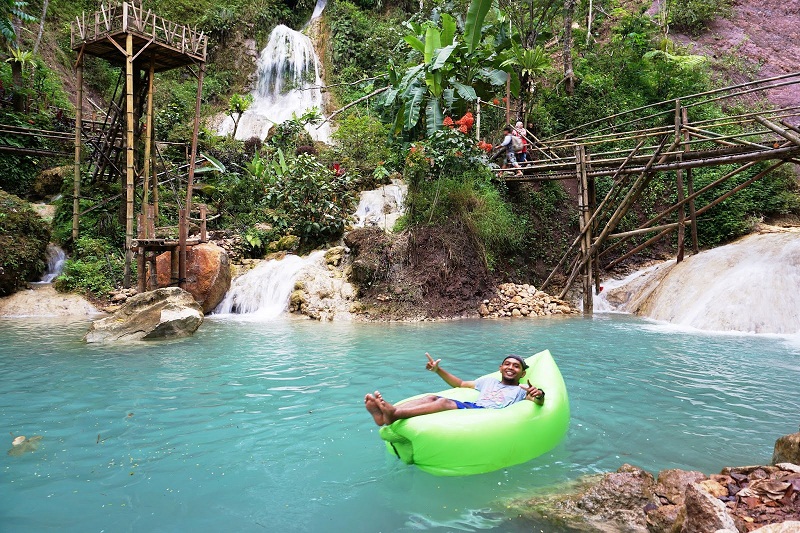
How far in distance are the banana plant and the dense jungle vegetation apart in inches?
1.8

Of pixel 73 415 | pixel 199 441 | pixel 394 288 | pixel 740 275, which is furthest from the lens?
pixel 394 288

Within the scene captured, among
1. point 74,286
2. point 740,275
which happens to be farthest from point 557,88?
point 74,286

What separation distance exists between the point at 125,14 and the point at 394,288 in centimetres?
818

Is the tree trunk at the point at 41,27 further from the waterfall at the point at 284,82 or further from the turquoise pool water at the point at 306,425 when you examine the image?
the turquoise pool water at the point at 306,425

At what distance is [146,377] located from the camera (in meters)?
6.22

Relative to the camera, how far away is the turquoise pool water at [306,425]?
125 inches

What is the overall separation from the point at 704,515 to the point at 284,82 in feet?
82.4

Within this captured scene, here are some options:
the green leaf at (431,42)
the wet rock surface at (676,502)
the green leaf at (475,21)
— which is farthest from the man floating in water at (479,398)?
the green leaf at (431,42)

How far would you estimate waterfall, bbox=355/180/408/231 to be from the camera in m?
15.1

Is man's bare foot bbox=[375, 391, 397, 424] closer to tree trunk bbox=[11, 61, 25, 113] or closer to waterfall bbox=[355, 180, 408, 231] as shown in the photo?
waterfall bbox=[355, 180, 408, 231]

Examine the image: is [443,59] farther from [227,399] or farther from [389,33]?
[389,33]

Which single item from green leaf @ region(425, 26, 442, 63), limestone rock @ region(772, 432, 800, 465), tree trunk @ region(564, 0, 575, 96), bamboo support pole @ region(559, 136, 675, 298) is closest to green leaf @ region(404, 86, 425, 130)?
green leaf @ region(425, 26, 442, 63)

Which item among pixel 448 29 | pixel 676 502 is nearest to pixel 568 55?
pixel 448 29

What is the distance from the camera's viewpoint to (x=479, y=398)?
432cm
